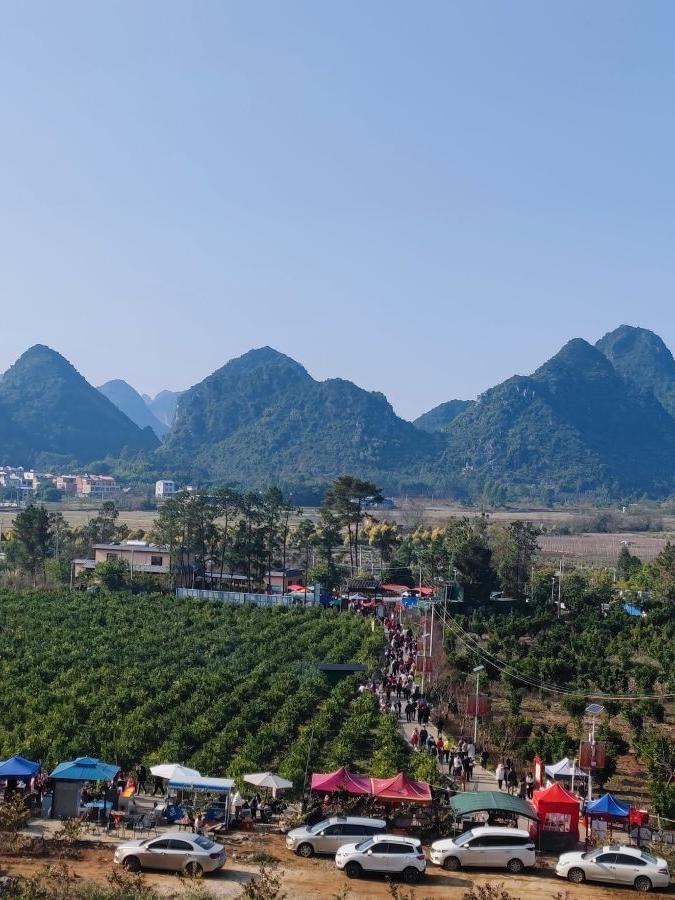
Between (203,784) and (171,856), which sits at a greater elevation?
(203,784)

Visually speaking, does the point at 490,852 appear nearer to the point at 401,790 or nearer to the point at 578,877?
the point at 578,877

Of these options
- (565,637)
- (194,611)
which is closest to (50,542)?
(194,611)

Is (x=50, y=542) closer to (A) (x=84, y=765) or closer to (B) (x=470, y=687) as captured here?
(B) (x=470, y=687)

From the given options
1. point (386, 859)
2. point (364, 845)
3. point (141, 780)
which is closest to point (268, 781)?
point (141, 780)

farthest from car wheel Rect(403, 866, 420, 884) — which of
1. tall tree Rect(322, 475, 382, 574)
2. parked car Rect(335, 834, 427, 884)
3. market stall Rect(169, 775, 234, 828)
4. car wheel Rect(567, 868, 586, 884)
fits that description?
tall tree Rect(322, 475, 382, 574)

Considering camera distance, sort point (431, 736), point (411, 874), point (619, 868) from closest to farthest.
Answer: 1. point (411, 874)
2. point (619, 868)
3. point (431, 736)

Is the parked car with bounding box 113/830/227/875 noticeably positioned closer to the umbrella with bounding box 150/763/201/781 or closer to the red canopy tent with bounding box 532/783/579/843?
the umbrella with bounding box 150/763/201/781
